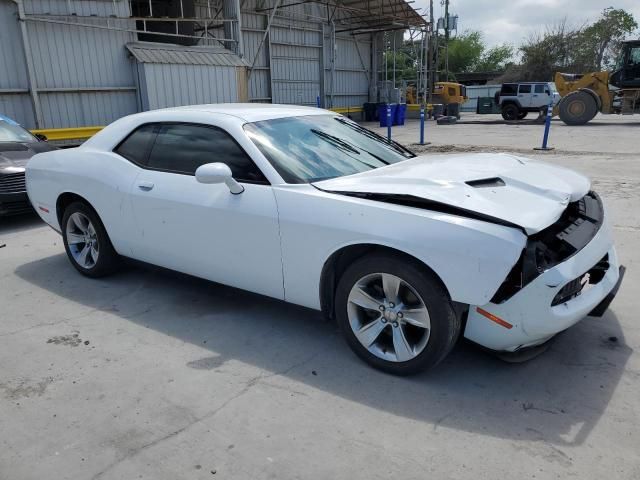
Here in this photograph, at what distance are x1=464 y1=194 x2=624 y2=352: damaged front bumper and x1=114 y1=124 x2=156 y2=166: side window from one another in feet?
9.29

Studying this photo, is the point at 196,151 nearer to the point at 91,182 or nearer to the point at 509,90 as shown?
the point at 91,182

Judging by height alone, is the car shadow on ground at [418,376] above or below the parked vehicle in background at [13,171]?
below

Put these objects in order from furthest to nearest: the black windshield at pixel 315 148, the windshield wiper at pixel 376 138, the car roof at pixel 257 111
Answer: the windshield wiper at pixel 376 138
the car roof at pixel 257 111
the black windshield at pixel 315 148

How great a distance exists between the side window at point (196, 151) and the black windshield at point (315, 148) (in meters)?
0.16

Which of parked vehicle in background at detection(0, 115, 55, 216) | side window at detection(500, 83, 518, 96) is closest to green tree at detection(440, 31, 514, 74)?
side window at detection(500, 83, 518, 96)

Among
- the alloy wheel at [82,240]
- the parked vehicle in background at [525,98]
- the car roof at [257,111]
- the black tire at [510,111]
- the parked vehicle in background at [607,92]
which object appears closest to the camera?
the car roof at [257,111]

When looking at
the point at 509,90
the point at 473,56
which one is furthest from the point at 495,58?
the point at 509,90

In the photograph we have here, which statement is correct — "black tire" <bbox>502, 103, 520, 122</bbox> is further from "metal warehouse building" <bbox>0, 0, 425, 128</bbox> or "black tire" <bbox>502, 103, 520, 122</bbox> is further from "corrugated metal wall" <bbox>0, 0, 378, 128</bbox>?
"corrugated metal wall" <bbox>0, 0, 378, 128</bbox>

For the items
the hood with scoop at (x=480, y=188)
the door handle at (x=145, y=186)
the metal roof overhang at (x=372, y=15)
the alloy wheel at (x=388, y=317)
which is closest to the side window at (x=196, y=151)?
the door handle at (x=145, y=186)

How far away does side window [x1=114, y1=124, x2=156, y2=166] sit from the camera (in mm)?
4188

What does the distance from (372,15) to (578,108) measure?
10.0m

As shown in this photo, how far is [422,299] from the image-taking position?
2.78 metres

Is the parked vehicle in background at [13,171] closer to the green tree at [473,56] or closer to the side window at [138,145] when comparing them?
the side window at [138,145]

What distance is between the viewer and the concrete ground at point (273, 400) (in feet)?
7.74
